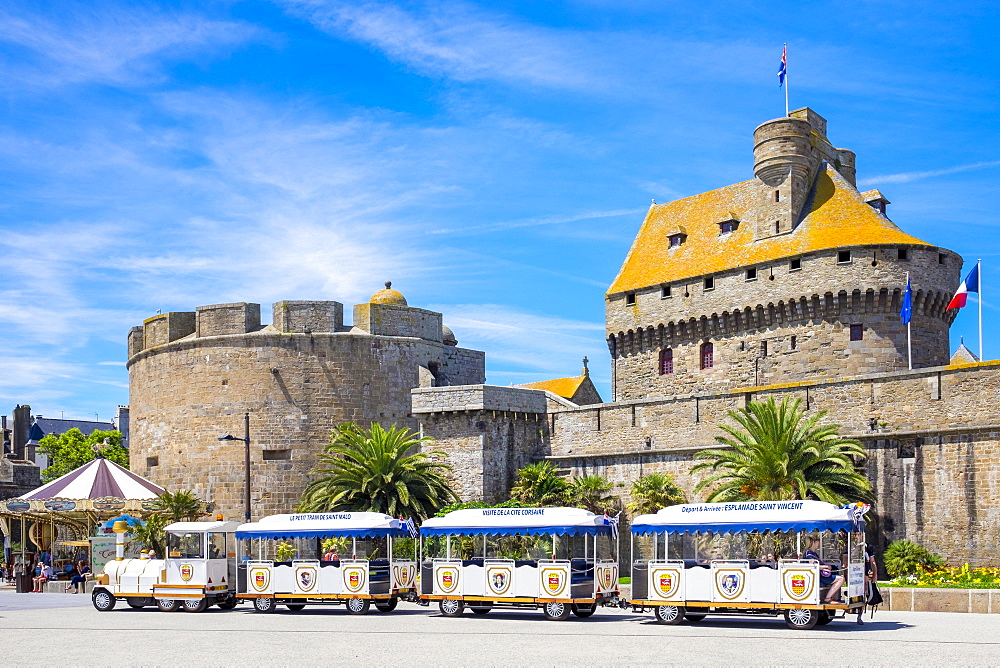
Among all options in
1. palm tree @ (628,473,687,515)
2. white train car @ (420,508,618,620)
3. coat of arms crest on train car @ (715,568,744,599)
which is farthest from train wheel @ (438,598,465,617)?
palm tree @ (628,473,687,515)

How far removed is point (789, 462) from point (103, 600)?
16.1 m

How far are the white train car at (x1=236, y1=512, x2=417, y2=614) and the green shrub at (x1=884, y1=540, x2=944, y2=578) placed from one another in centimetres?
1134

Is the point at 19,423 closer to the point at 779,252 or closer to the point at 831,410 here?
the point at 779,252

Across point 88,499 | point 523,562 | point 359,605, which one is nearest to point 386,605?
point 359,605

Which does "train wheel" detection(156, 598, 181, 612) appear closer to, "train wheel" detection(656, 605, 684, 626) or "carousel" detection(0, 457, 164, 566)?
Result: "carousel" detection(0, 457, 164, 566)

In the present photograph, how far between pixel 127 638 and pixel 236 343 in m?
23.1

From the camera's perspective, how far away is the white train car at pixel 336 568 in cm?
2348

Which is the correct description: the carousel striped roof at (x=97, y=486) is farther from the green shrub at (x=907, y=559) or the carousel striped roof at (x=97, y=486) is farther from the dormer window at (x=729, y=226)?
the dormer window at (x=729, y=226)

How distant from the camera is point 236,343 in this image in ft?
134

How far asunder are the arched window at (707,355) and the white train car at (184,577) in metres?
20.1

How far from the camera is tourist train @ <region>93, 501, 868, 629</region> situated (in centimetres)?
1995

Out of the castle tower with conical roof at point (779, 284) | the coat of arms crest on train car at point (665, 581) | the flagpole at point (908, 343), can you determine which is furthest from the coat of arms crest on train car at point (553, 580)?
the castle tower with conical roof at point (779, 284)

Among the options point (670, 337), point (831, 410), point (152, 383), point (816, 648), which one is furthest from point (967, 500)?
point (152, 383)

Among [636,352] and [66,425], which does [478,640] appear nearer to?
[636,352]
